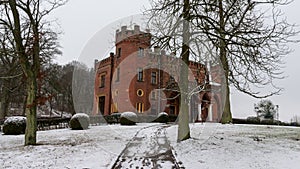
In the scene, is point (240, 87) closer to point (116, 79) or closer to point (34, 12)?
point (34, 12)

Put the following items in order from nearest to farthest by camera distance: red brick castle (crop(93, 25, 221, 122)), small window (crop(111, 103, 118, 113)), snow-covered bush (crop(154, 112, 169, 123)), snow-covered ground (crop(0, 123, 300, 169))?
snow-covered ground (crop(0, 123, 300, 169))
snow-covered bush (crop(154, 112, 169, 123))
red brick castle (crop(93, 25, 221, 122))
small window (crop(111, 103, 118, 113))

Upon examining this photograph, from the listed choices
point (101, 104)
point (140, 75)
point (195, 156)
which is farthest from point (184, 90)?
point (101, 104)

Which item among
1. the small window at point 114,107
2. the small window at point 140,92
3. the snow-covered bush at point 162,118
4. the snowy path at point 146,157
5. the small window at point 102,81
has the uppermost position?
the small window at point 102,81

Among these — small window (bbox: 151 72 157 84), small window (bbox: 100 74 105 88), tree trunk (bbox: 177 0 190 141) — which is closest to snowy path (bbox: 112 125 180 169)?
tree trunk (bbox: 177 0 190 141)

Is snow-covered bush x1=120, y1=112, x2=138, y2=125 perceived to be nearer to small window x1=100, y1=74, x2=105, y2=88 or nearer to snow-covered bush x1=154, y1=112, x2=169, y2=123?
snow-covered bush x1=154, y1=112, x2=169, y2=123

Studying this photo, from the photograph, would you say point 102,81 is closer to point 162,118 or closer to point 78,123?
point 162,118

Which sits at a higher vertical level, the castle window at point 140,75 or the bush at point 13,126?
the castle window at point 140,75

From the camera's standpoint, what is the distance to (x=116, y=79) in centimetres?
3088

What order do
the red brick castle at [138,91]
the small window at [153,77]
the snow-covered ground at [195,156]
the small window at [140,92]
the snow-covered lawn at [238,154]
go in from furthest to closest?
the small window at [153,77], the small window at [140,92], the red brick castle at [138,91], the snow-covered ground at [195,156], the snow-covered lawn at [238,154]

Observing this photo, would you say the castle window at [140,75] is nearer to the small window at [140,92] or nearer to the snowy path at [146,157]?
the small window at [140,92]

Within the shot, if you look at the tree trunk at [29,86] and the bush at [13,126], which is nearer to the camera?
the tree trunk at [29,86]

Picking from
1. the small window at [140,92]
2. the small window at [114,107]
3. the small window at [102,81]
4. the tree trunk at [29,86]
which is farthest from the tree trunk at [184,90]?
the small window at [102,81]

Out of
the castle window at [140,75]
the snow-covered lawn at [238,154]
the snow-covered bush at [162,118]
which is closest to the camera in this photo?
the snow-covered lawn at [238,154]

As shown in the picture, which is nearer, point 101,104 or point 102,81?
point 101,104
